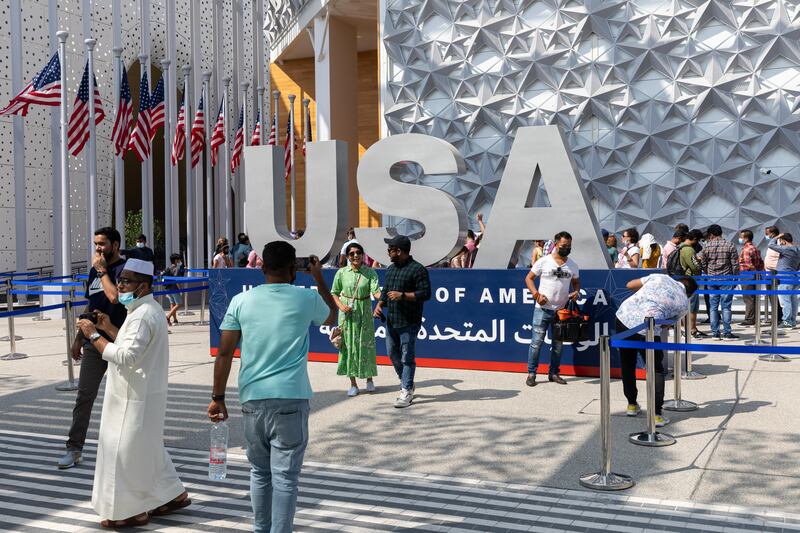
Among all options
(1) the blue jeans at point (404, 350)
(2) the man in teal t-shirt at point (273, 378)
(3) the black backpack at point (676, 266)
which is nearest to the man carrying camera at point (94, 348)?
(2) the man in teal t-shirt at point (273, 378)

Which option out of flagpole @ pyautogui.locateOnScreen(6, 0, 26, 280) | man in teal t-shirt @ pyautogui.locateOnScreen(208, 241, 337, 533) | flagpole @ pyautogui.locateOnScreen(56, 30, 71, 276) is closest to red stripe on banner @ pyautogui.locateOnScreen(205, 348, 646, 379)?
man in teal t-shirt @ pyautogui.locateOnScreen(208, 241, 337, 533)

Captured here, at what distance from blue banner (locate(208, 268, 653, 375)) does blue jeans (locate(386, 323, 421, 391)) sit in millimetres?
2155

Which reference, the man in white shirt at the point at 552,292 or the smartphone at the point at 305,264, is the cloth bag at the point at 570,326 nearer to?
the man in white shirt at the point at 552,292

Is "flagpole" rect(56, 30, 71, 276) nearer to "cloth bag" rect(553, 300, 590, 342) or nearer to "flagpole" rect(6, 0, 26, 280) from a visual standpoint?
"flagpole" rect(6, 0, 26, 280)

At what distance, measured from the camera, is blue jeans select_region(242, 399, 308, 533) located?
170 inches

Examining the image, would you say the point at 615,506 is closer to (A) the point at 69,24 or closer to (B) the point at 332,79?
(B) the point at 332,79

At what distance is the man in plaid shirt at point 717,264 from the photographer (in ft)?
46.8

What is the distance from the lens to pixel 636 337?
854cm

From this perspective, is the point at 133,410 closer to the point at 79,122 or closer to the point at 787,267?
the point at 787,267

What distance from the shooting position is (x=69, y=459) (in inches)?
263

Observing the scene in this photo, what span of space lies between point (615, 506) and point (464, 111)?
18629 millimetres

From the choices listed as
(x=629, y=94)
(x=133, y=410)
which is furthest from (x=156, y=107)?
(x=133, y=410)

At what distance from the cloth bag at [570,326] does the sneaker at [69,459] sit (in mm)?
5573

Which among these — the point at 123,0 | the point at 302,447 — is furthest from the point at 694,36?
the point at 123,0
